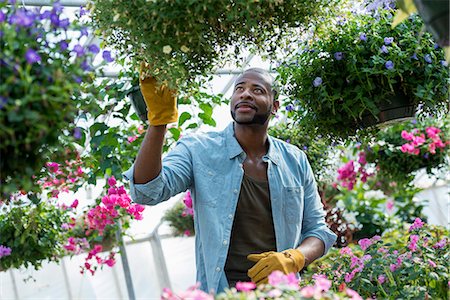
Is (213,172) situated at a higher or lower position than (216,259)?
higher

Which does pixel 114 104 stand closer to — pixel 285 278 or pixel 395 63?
pixel 395 63

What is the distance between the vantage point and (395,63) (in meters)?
2.16

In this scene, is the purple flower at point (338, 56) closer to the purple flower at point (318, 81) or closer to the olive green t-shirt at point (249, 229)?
the purple flower at point (318, 81)

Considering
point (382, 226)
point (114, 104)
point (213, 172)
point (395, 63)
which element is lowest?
point (382, 226)

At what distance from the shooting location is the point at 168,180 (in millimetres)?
2119

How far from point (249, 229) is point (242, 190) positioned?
0.42 ft

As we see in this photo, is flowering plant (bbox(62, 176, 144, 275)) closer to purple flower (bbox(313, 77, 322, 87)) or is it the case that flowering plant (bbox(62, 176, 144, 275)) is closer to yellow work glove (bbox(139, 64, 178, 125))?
purple flower (bbox(313, 77, 322, 87))

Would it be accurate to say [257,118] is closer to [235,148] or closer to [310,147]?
[235,148]

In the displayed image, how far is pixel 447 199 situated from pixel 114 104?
6781mm

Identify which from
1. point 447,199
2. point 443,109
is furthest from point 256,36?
point 447,199

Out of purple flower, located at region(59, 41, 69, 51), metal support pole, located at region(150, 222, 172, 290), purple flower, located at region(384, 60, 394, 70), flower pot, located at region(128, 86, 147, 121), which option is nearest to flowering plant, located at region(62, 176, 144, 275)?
flower pot, located at region(128, 86, 147, 121)

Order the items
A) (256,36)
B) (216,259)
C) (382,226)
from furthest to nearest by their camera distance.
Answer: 1. (382,226)
2. (216,259)
3. (256,36)

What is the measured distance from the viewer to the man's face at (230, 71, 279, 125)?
2.27 meters

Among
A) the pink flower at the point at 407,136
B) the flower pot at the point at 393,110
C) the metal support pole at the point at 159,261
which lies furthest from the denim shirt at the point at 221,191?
the metal support pole at the point at 159,261
